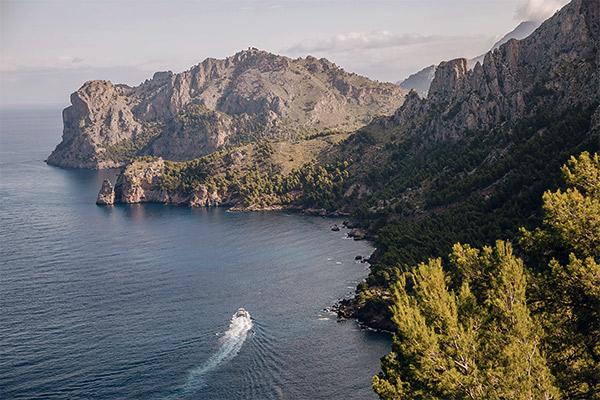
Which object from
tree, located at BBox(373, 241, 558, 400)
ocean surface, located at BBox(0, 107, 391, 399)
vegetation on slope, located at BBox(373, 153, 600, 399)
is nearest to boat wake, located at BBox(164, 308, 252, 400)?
ocean surface, located at BBox(0, 107, 391, 399)

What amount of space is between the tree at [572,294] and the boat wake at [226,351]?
7050 centimetres

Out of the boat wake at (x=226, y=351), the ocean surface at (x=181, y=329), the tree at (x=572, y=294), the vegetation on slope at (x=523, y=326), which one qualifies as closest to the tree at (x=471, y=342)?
the vegetation on slope at (x=523, y=326)

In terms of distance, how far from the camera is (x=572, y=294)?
48.5 meters

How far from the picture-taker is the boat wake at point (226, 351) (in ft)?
329

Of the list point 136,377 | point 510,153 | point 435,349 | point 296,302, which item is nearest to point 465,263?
point 435,349

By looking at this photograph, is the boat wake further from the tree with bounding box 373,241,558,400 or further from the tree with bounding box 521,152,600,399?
the tree with bounding box 521,152,600,399

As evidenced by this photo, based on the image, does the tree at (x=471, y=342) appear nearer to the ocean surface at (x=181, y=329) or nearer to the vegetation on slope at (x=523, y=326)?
the vegetation on slope at (x=523, y=326)

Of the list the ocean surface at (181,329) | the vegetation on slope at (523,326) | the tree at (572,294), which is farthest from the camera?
the ocean surface at (181,329)

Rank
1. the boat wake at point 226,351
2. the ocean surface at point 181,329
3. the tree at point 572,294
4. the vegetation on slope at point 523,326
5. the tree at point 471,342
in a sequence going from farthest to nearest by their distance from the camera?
the ocean surface at point 181,329
the boat wake at point 226,351
the tree at point 572,294
the vegetation on slope at point 523,326
the tree at point 471,342

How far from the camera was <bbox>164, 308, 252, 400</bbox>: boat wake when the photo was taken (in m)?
100

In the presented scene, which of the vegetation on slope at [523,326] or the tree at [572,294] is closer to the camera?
the vegetation on slope at [523,326]

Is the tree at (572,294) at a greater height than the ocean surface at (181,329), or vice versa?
the tree at (572,294)

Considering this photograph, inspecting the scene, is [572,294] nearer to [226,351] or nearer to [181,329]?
[226,351]

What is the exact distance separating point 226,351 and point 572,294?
82.0 meters
